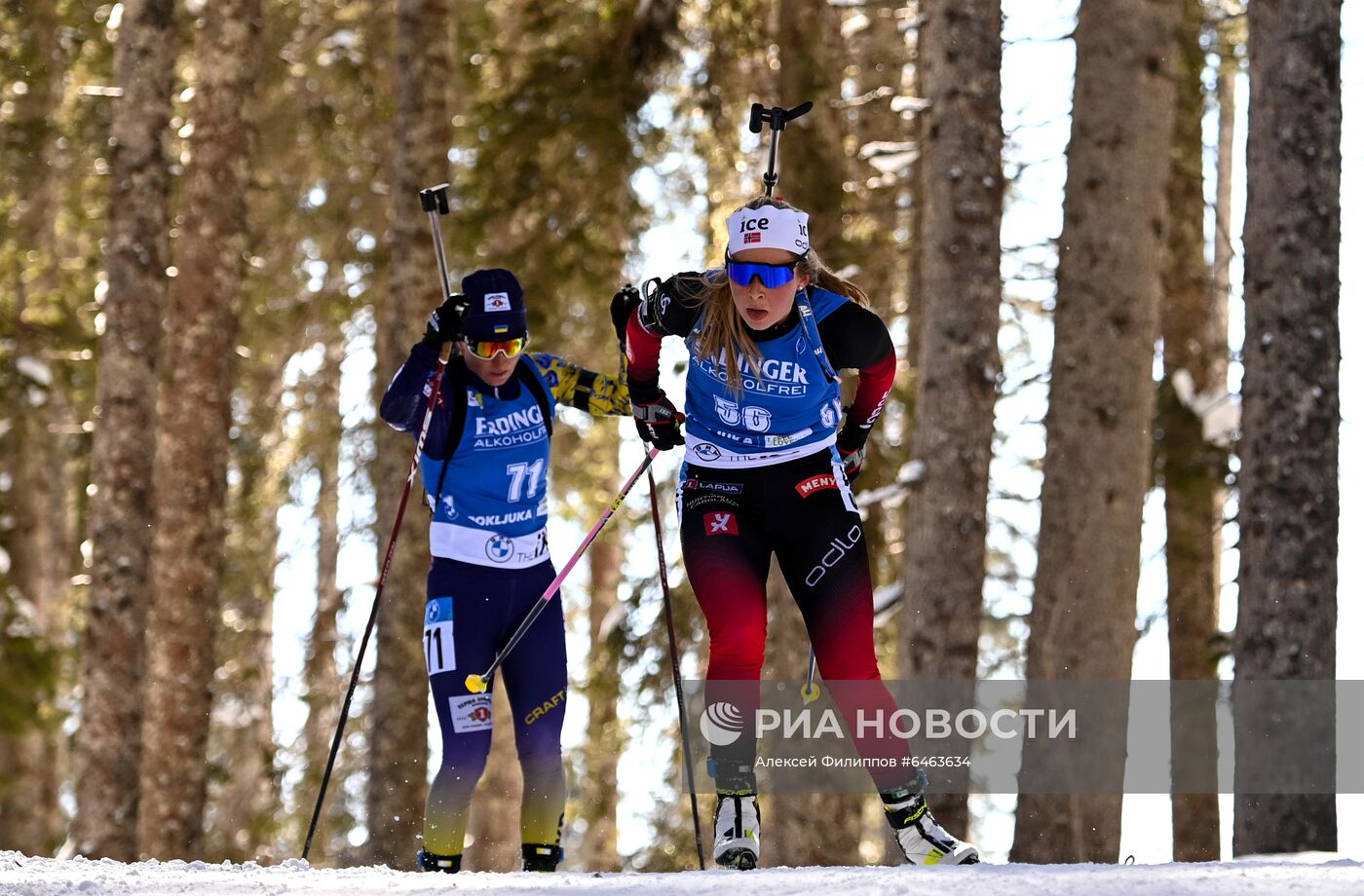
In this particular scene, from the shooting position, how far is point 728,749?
5316 millimetres

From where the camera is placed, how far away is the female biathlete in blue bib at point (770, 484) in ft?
17.5

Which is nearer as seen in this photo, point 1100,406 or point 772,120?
point 772,120

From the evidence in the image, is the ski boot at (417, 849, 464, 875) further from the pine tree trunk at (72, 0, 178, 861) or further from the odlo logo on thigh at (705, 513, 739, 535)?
the pine tree trunk at (72, 0, 178, 861)

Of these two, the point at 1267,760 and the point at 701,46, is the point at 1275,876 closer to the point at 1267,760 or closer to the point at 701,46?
the point at 1267,760

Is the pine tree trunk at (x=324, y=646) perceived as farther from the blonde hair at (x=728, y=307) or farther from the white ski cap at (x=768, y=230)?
the white ski cap at (x=768, y=230)

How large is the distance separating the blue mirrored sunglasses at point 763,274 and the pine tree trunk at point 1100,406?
4454mm

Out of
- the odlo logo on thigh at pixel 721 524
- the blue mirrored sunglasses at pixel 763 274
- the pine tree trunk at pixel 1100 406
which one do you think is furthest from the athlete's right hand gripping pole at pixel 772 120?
the pine tree trunk at pixel 1100 406

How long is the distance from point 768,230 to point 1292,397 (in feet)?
11.4

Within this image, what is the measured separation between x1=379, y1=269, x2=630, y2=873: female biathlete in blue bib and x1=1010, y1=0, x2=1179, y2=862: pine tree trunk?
12.7ft

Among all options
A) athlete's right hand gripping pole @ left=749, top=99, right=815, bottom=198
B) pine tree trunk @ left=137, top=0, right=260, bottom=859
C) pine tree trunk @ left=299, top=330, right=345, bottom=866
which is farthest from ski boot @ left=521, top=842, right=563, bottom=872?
pine tree trunk @ left=299, top=330, right=345, bottom=866

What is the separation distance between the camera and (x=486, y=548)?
6328 mm

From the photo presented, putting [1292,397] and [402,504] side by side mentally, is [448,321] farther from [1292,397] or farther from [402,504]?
[1292,397]

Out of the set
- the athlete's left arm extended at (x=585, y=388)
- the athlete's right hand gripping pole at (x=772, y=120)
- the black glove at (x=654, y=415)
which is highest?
the athlete's right hand gripping pole at (x=772, y=120)

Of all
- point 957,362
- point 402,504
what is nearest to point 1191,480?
point 957,362
